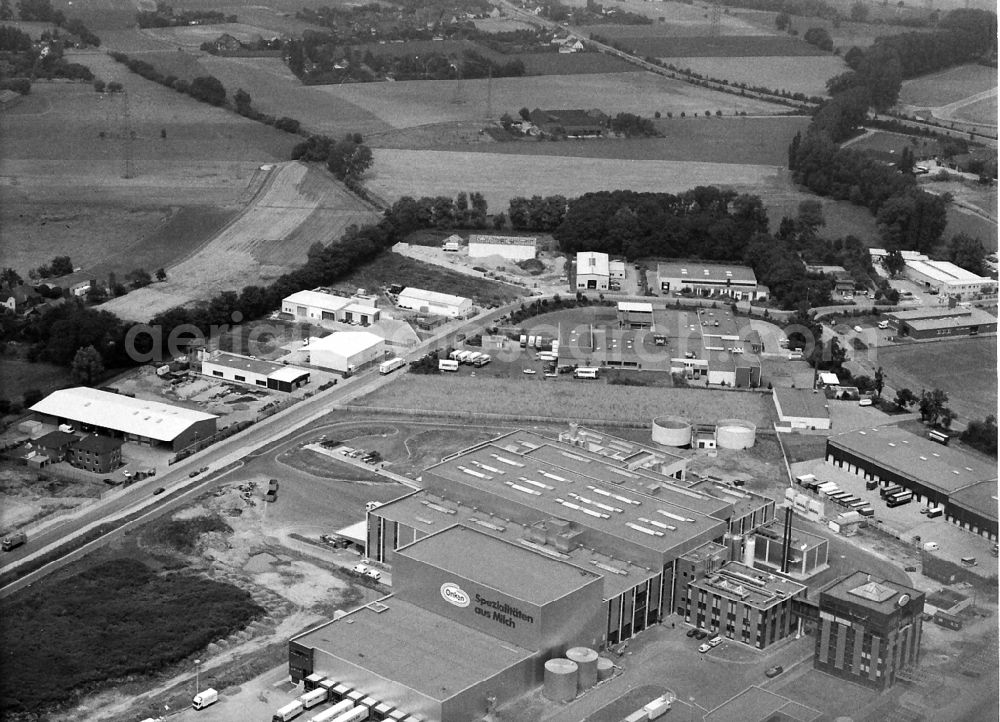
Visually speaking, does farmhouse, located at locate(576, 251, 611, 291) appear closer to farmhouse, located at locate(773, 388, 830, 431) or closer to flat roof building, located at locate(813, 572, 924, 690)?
farmhouse, located at locate(773, 388, 830, 431)

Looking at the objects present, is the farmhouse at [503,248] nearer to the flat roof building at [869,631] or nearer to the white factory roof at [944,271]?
the white factory roof at [944,271]

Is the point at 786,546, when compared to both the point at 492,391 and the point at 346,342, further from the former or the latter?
the point at 346,342

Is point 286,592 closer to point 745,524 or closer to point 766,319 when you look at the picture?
point 745,524

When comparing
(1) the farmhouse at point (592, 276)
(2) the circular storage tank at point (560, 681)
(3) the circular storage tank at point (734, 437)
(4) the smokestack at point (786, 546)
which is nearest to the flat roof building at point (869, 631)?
(4) the smokestack at point (786, 546)

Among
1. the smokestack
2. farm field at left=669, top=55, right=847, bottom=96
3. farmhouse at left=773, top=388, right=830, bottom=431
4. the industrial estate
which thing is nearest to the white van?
the industrial estate

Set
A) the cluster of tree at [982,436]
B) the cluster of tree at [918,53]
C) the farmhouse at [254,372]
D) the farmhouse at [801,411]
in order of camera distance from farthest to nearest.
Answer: the cluster of tree at [918,53]
the farmhouse at [254,372]
the farmhouse at [801,411]
the cluster of tree at [982,436]

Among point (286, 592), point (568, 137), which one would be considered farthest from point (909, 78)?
point (286, 592)
